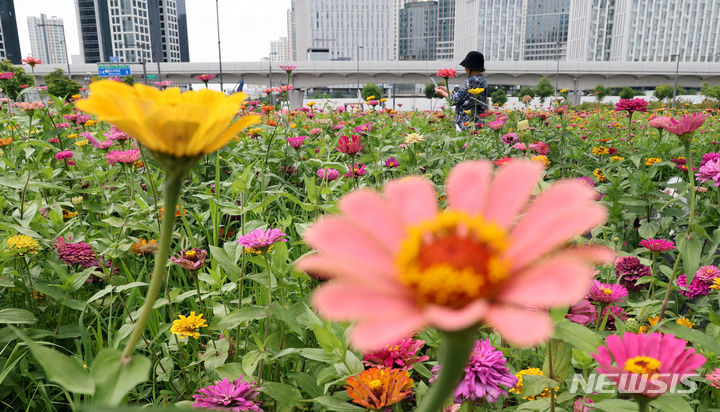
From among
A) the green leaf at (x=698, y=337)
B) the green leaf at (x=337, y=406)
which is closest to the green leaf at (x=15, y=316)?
the green leaf at (x=337, y=406)

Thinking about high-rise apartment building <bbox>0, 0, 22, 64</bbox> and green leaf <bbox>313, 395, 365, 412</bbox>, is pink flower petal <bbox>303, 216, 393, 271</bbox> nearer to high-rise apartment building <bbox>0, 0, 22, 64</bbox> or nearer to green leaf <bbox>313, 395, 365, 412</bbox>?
green leaf <bbox>313, 395, 365, 412</bbox>

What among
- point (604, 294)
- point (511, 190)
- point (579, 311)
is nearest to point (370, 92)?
point (604, 294)

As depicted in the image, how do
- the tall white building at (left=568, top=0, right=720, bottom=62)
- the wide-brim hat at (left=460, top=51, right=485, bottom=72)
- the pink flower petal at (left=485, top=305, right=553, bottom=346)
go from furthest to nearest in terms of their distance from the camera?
the tall white building at (left=568, top=0, right=720, bottom=62)
the wide-brim hat at (left=460, top=51, right=485, bottom=72)
the pink flower petal at (left=485, top=305, right=553, bottom=346)

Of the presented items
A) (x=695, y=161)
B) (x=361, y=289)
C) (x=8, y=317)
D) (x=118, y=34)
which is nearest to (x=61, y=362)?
(x=361, y=289)

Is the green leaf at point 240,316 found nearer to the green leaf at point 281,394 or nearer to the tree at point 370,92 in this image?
the green leaf at point 281,394

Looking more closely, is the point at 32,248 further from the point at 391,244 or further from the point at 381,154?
the point at 381,154

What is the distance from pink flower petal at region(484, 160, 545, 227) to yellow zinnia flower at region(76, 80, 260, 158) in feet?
0.56

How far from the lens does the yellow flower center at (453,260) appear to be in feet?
0.74

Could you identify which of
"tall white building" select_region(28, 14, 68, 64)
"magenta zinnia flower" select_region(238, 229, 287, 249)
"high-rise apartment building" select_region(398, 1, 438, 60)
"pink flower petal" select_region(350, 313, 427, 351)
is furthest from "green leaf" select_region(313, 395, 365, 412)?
"tall white building" select_region(28, 14, 68, 64)

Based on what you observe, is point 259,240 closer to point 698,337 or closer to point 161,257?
point 161,257

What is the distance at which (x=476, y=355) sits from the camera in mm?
628

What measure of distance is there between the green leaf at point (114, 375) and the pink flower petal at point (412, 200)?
0.18 meters

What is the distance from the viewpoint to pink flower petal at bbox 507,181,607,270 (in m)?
0.22

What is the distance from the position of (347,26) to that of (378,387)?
88391 mm
